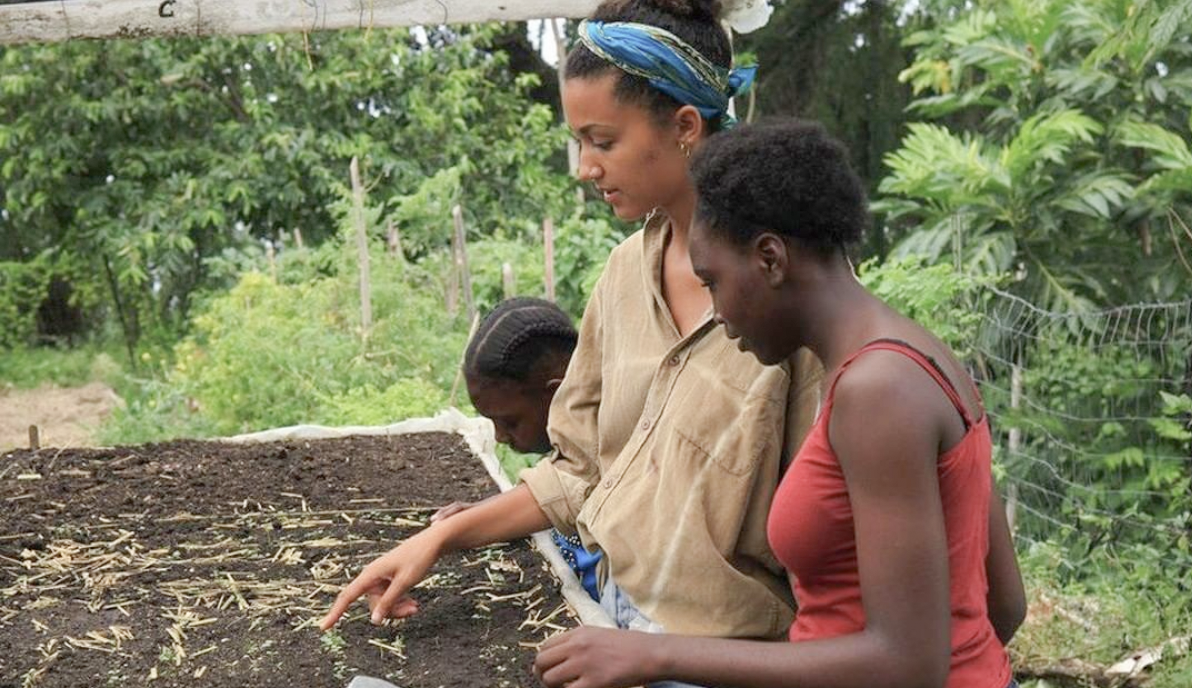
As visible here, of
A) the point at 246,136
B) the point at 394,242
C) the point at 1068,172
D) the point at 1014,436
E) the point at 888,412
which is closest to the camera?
the point at 888,412

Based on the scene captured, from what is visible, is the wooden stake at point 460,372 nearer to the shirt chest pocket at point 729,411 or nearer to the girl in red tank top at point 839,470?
the shirt chest pocket at point 729,411

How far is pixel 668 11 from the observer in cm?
230

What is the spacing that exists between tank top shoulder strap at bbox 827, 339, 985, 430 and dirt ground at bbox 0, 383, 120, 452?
7455mm

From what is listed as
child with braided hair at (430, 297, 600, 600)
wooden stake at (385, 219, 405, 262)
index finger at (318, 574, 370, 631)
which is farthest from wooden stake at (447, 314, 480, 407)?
index finger at (318, 574, 370, 631)

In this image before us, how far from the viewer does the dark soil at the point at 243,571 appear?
2664mm

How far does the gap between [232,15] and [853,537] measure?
8.86ft

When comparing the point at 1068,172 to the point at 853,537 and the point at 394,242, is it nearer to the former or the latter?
the point at 394,242

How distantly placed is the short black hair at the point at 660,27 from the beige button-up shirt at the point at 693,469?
9.0 inches

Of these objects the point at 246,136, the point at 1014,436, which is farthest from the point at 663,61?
the point at 246,136

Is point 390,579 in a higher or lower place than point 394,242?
higher

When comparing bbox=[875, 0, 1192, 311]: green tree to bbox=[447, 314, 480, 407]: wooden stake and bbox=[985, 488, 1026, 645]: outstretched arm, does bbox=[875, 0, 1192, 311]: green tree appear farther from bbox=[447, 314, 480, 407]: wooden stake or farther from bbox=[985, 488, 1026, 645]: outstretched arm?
bbox=[985, 488, 1026, 645]: outstretched arm

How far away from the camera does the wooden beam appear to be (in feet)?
12.6

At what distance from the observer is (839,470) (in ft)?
5.70

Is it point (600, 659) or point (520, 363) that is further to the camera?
point (520, 363)
